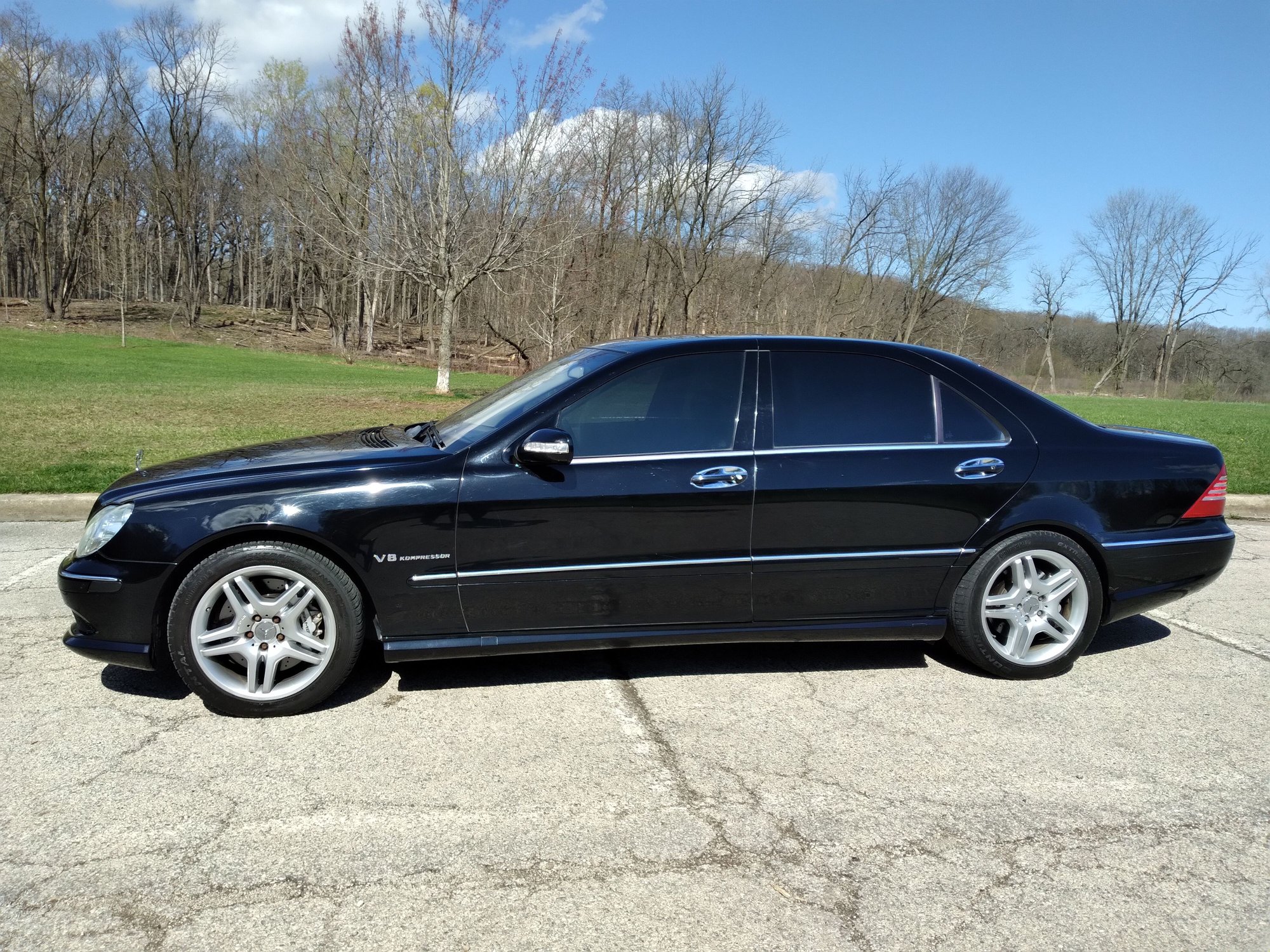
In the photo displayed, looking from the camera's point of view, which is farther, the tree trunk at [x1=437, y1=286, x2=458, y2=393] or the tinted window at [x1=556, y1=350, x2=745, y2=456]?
the tree trunk at [x1=437, y1=286, x2=458, y2=393]

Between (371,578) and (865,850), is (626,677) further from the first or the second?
(865,850)

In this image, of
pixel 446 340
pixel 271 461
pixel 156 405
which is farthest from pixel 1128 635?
pixel 446 340

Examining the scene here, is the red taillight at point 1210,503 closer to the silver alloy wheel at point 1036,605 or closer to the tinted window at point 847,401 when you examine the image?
the silver alloy wheel at point 1036,605

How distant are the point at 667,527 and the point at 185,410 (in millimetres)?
13685

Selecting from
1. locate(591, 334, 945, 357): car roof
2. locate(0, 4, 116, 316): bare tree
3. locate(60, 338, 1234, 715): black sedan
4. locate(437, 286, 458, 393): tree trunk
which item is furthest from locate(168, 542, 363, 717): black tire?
locate(0, 4, 116, 316): bare tree

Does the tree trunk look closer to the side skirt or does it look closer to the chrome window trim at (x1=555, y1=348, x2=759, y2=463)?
the chrome window trim at (x1=555, y1=348, x2=759, y2=463)

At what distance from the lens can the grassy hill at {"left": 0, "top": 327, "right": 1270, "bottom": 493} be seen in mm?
9672

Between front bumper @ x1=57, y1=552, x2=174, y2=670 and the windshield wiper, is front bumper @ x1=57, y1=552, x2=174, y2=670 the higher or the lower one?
the lower one

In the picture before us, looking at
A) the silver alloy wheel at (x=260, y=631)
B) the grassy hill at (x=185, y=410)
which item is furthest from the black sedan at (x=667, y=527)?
the grassy hill at (x=185, y=410)

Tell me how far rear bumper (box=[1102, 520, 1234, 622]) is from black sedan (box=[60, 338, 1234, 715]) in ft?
0.05

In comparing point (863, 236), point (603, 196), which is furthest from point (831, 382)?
point (863, 236)

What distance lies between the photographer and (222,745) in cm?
321

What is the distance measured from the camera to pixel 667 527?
3.62 meters

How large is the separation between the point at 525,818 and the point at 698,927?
2.39 feet
